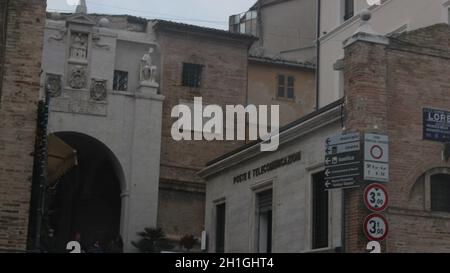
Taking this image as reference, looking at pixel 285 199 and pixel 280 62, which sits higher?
pixel 280 62

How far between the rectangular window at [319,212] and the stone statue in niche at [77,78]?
49.4 ft

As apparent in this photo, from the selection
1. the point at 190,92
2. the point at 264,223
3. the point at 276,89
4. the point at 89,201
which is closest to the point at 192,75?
the point at 190,92

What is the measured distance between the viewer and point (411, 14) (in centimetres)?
2617

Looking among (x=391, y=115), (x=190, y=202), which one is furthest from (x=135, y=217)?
(x=391, y=115)

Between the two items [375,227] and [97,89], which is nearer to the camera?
[375,227]

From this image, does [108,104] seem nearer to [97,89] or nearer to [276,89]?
[97,89]

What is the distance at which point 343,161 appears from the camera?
1839 centimetres

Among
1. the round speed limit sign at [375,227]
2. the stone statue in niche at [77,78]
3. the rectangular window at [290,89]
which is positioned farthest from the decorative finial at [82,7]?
the round speed limit sign at [375,227]

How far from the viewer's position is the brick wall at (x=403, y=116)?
18.3 metres

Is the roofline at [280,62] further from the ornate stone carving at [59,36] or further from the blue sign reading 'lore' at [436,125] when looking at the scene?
the blue sign reading 'lore' at [436,125]

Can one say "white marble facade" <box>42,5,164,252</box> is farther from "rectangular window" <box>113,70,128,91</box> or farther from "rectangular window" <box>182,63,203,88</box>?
"rectangular window" <box>182,63,203,88</box>

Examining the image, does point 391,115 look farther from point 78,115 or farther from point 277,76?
point 277,76

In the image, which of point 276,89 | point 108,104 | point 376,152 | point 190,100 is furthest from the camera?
point 276,89

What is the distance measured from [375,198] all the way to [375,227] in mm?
622
